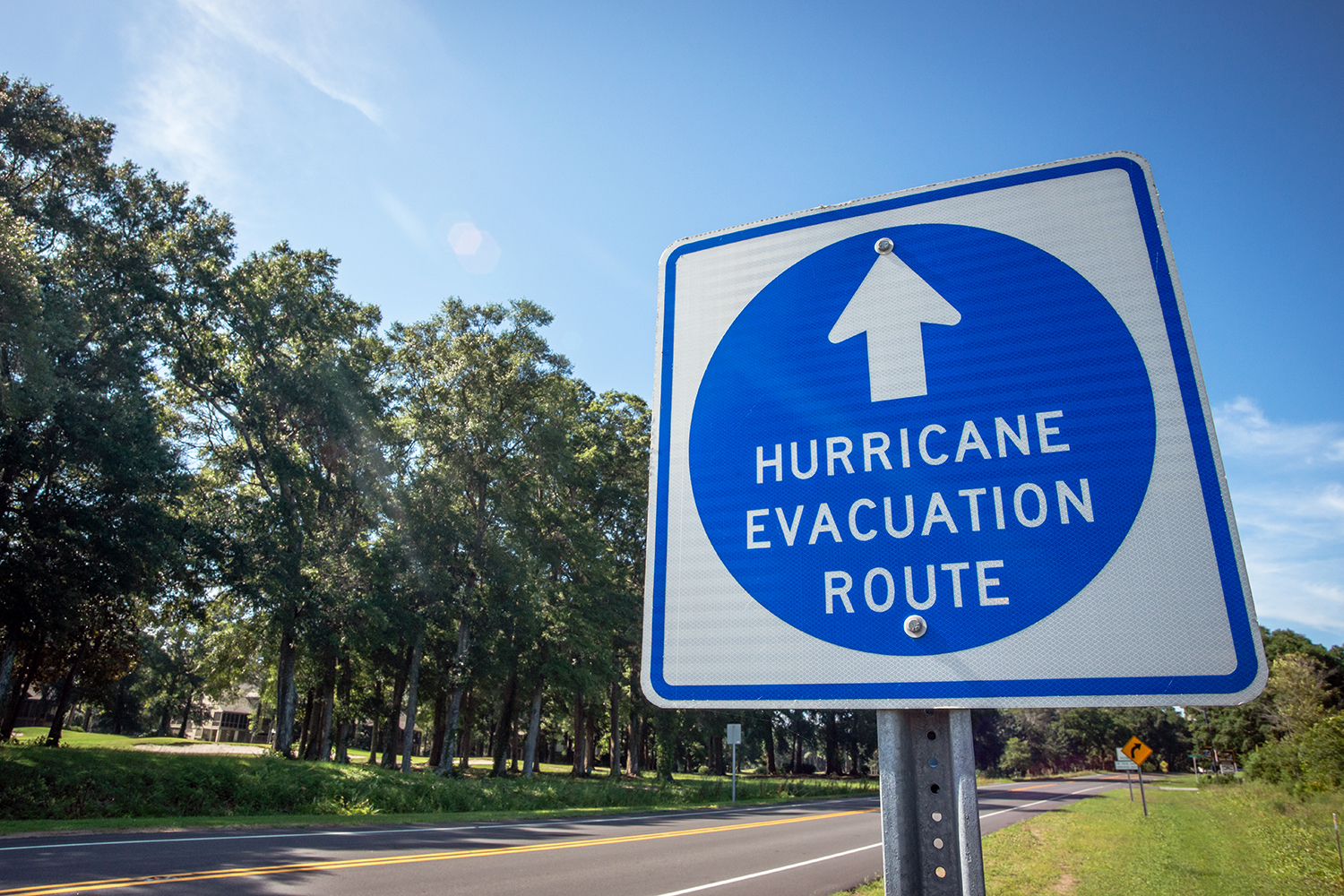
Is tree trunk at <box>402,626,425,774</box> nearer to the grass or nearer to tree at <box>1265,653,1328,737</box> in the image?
the grass

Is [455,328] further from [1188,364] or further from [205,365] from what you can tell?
[1188,364]

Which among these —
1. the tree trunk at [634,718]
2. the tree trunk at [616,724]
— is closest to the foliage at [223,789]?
the tree trunk at [616,724]

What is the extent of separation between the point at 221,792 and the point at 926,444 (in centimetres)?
1957

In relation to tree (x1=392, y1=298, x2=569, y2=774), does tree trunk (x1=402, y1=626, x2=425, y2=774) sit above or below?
below

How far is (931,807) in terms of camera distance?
1.08m

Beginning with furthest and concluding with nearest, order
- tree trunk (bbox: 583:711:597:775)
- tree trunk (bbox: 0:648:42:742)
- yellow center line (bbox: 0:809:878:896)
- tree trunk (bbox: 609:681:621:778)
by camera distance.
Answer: tree trunk (bbox: 583:711:597:775) → tree trunk (bbox: 609:681:621:778) → tree trunk (bbox: 0:648:42:742) → yellow center line (bbox: 0:809:878:896)

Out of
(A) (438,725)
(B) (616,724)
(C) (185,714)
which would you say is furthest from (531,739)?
(C) (185,714)

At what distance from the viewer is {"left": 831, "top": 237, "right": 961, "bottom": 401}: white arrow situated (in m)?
1.33

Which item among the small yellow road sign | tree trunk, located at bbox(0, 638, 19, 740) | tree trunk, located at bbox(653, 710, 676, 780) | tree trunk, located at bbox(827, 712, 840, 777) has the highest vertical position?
tree trunk, located at bbox(0, 638, 19, 740)

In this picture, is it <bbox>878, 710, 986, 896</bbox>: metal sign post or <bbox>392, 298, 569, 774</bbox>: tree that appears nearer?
<bbox>878, 710, 986, 896</bbox>: metal sign post

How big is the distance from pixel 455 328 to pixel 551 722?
4239 centimetres

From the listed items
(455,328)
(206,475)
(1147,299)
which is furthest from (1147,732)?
(1147,299)

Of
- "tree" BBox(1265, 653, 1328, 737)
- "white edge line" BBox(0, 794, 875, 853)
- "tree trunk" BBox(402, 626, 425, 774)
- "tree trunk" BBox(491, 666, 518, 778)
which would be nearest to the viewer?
"white edge line" BBox(0, 794, 875, 853)

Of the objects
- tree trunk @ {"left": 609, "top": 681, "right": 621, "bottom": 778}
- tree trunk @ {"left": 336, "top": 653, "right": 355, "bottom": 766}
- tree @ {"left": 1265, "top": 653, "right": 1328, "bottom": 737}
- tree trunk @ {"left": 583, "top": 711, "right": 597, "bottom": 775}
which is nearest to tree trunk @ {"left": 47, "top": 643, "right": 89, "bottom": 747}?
tree trunk @ {"left": 336, "top": 653, "right": 355, "bottom": 766}
